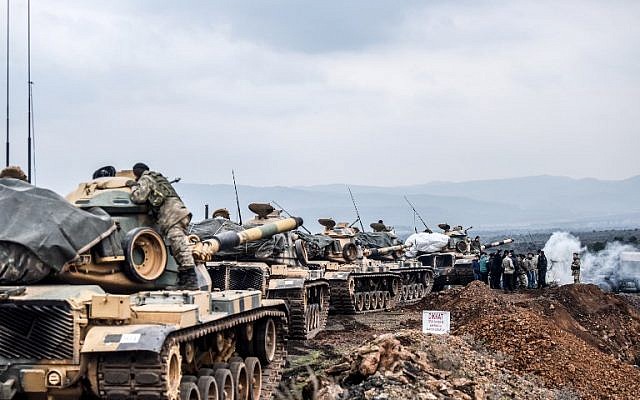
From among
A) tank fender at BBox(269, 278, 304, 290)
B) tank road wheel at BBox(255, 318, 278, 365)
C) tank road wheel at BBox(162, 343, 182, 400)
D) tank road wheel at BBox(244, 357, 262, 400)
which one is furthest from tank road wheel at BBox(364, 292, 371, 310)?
tank road wheel at BBox(162, 343, 182, 400)

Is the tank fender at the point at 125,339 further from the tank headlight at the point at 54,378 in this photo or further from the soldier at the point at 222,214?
the soldier at the point at 222,214

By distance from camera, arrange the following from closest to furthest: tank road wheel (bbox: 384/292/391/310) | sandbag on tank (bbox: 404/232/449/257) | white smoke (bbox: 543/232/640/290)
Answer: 1. tank road wheel (bbox: 384/292/391/310)
2. white smoke (bbox: 543/232/640/290)
3. sandbag on tank (bbox: 404/232/449/257)

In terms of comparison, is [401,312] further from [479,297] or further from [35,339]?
[35,339]

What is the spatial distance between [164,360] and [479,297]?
54.1ft

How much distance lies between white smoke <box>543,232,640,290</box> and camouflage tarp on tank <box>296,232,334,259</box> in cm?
1585

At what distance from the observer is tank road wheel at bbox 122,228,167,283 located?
35.4ft

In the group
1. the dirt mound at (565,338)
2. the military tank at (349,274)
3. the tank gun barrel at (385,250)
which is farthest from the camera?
the tank gun barrel at (385,250)

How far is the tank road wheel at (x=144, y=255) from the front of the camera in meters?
10.8

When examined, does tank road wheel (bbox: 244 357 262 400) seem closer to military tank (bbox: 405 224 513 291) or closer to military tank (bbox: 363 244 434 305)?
military tank (bbox: 363 244 434 305)

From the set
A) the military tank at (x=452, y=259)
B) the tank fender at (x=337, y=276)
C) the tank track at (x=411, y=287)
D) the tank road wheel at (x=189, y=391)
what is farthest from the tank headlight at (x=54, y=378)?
the military tank at (x=452, y=259)

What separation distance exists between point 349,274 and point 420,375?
43.8ft

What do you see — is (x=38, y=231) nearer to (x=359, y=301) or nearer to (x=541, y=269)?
(x=359, y=301)

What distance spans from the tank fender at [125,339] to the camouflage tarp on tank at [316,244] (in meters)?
16.4

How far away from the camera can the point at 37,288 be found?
963 cm
